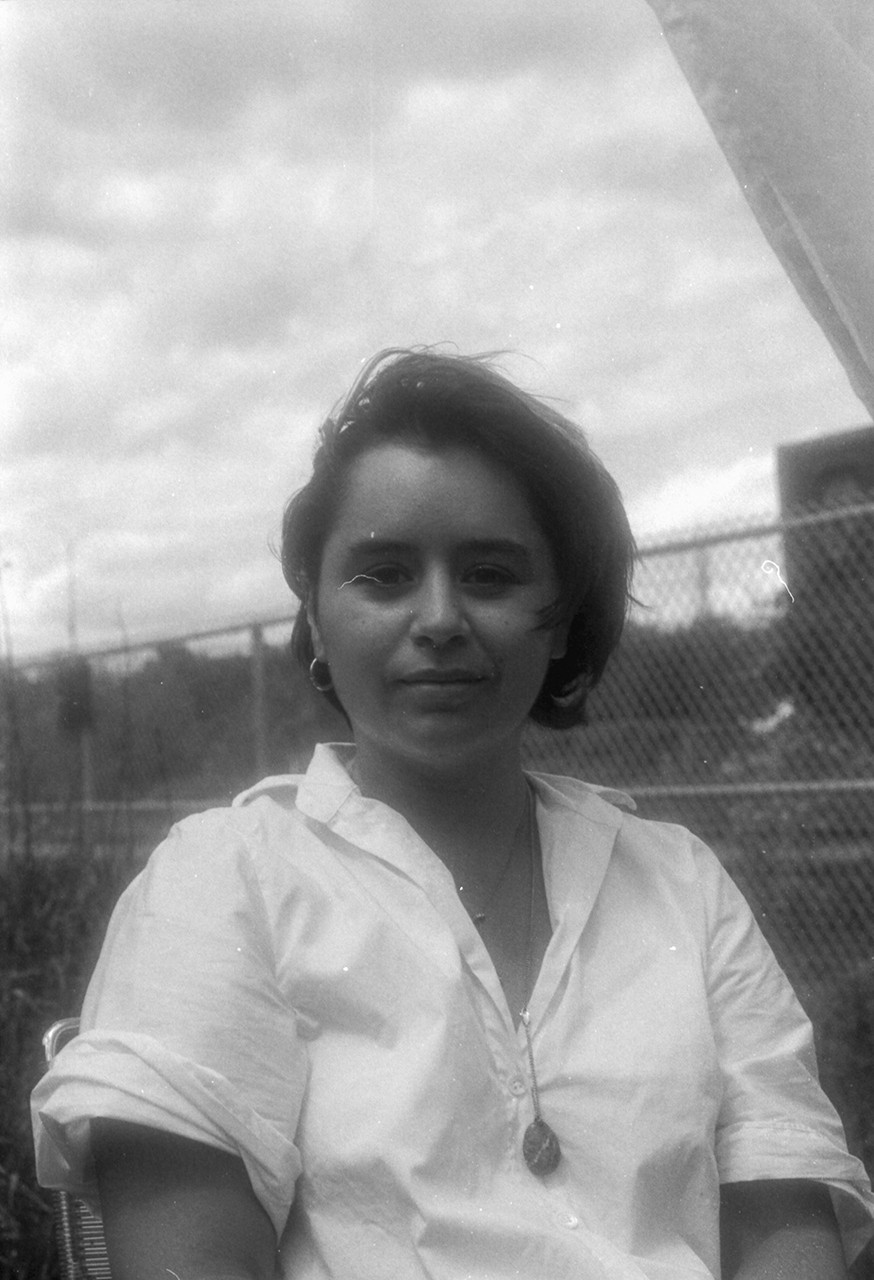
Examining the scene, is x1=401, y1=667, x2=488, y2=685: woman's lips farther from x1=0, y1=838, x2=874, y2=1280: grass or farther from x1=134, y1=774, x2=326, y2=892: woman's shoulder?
x1=0, y1=838, x2=874, y2=1280: grass

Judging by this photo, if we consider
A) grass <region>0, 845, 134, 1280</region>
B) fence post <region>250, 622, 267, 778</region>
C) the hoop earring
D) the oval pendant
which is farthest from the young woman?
fence post <region>250, 622, 267, 778</region>

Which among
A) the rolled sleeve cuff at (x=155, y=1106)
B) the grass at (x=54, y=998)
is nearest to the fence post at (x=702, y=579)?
the grass at (x=54, y=998)

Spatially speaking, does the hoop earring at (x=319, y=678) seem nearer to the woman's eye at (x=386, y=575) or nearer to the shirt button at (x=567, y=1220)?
A: the woman's eye at (x=386, y=575)

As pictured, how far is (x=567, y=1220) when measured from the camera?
1.23 meters

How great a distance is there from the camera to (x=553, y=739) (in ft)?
15.4

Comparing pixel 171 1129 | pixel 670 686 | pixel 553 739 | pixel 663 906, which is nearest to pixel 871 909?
pixel 670 686

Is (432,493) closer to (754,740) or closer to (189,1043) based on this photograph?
→ (189,1043)

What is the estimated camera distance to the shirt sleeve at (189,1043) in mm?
1158

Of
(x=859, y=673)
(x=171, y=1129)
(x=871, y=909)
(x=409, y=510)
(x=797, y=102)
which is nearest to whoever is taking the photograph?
(x=171, y=1129)

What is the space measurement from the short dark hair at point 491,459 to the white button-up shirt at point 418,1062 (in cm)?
37

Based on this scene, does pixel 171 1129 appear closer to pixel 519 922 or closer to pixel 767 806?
pixel 519 922

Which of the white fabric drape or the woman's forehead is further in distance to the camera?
the woman's forehead

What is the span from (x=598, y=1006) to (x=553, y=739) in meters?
3.34

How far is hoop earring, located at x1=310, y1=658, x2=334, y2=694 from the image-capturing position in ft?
5.90
